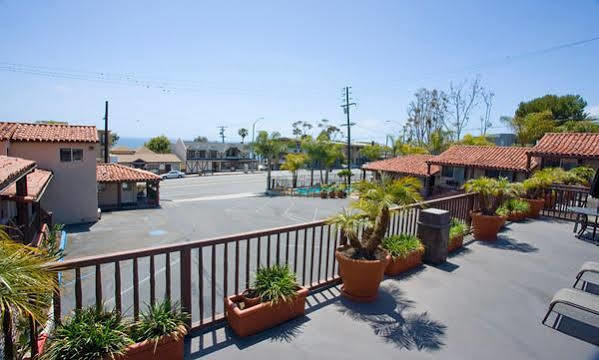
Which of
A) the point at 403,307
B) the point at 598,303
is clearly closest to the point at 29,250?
the point at 403,307

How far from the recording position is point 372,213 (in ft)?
13.1

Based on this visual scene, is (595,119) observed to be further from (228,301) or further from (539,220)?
(228,301)

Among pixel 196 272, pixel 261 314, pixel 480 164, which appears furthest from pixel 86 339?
pixel 480 164

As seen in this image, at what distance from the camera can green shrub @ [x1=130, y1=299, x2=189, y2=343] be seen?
257 centimetres

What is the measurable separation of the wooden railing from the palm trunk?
374 mm

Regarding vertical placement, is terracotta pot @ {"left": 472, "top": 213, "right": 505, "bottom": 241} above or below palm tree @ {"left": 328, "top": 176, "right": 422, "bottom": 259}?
below

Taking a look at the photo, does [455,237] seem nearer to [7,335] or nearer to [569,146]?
[7,335]

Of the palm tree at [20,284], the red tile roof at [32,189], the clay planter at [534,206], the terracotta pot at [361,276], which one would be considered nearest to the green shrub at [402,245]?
the terracotta pot at [361,276]

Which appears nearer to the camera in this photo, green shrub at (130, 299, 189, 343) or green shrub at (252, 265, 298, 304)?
green shrub at (130, 299, 189, 343)

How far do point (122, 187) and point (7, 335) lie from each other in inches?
892

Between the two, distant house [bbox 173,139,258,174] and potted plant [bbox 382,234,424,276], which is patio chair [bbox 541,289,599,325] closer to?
potted plant [bbox 382,234,424,276]

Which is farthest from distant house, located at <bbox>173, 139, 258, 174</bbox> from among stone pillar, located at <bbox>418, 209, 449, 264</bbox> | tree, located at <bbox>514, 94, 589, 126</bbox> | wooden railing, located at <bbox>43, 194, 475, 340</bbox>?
stone pillar, located at <bbox>418, 209, 449, 264</bbox>

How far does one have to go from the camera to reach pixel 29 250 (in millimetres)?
2041

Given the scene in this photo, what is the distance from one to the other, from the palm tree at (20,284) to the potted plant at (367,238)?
2.82m
